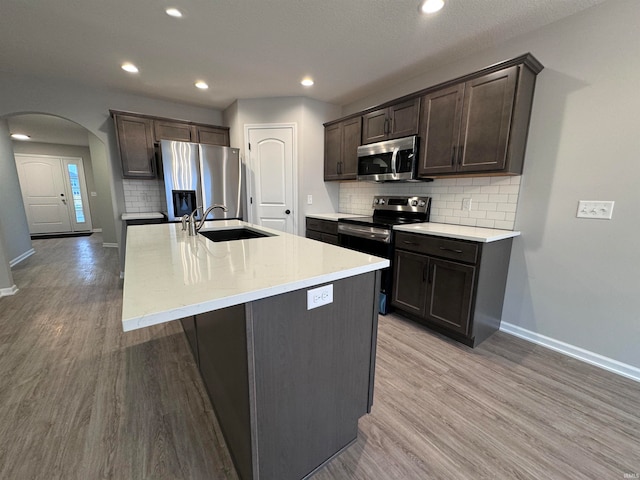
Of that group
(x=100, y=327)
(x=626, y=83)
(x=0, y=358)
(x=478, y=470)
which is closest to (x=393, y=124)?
(x=626, y=83)

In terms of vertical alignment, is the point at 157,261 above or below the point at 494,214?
below

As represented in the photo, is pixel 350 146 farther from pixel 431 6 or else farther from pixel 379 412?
pixel 379 412

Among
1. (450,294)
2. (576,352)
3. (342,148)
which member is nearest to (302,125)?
(342,148)

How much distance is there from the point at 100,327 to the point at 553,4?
14.3 feet

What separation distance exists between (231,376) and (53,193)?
364 inches

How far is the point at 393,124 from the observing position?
277 cm

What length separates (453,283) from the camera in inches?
84.3

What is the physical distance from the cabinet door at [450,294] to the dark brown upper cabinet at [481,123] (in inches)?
32.8

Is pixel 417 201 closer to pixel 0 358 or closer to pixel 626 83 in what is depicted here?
pixel 626 83

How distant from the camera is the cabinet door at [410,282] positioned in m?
2.35

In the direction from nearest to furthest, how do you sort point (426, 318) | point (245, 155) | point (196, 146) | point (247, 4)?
point (247, 4)
point (426, 318)
point (196, 146)
point (245, 155)

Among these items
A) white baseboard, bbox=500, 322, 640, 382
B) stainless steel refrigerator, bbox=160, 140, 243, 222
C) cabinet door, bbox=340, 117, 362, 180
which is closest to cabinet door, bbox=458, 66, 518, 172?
cabinet door, bbox=340, 117, 362, 180

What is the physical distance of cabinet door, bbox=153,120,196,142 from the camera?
11.8 feet

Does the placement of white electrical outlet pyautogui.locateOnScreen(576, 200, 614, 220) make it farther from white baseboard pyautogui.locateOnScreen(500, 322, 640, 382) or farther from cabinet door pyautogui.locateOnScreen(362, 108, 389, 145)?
cabinet door pyautogui.locateOnScreen(362, 108, 389, 145)
